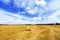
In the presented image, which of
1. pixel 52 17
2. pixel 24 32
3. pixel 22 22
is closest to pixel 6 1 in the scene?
pixel 22 22

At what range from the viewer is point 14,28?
1.23 meters

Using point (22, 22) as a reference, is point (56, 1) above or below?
above

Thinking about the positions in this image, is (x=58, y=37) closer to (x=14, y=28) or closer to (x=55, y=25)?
(x=55, y=25)

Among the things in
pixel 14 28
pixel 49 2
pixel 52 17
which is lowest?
pixel 14 28

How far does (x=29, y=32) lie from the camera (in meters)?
1.22

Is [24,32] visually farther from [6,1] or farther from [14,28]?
[6,1]

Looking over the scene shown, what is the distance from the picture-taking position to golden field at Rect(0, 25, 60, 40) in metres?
1.21

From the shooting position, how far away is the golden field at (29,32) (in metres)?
1.21

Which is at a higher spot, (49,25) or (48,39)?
(49,25)

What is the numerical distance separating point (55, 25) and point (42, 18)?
160mm

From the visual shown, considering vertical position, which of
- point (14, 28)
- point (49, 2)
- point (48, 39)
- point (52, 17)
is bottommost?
point (48, 39)

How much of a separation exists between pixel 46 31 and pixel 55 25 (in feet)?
0.39

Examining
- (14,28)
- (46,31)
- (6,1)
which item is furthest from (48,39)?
(6,1)

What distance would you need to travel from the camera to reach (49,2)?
4.05ft
